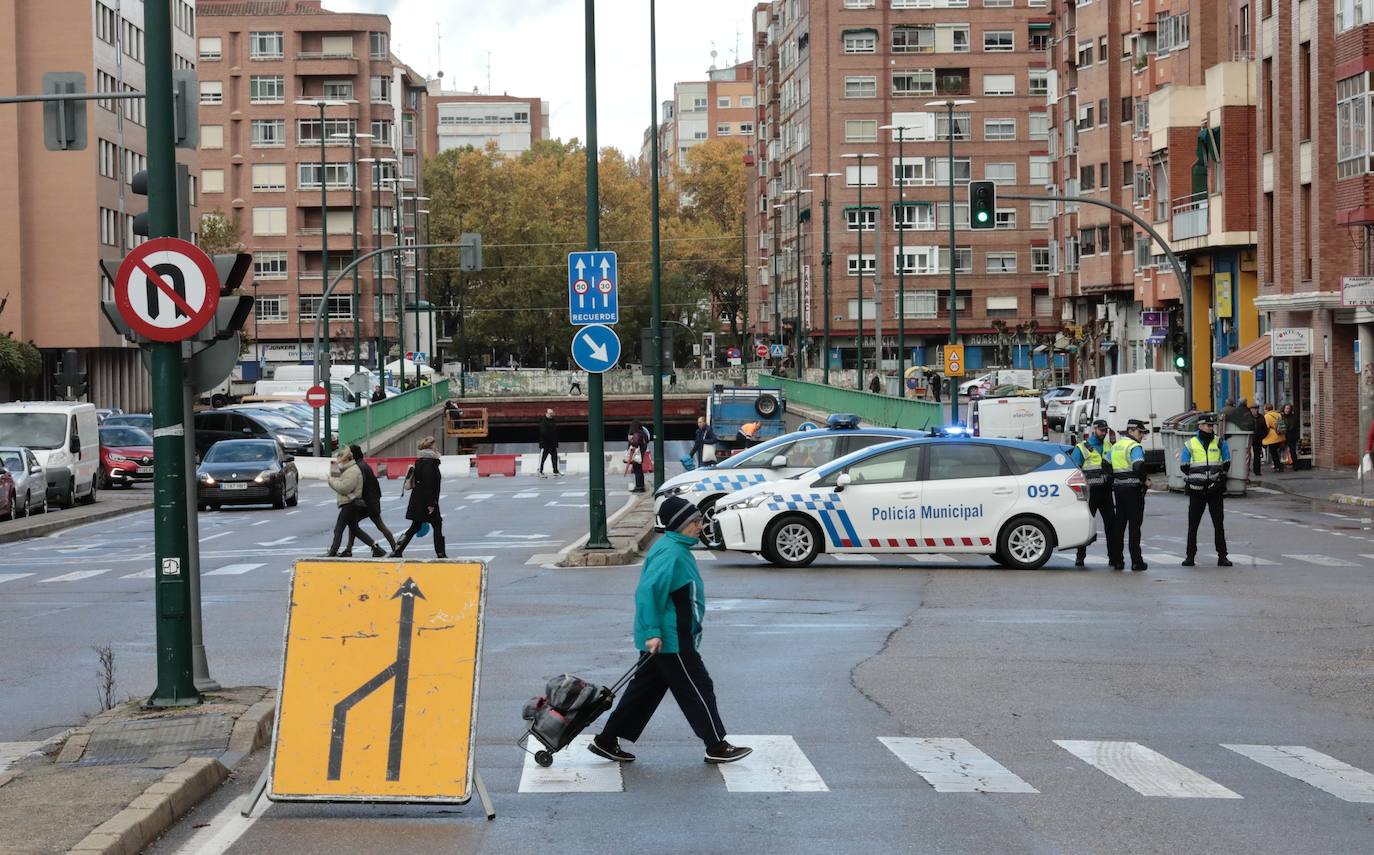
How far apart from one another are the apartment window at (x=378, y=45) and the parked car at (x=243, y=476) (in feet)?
Answer: 265

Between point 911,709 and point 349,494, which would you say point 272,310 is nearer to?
point 349,494

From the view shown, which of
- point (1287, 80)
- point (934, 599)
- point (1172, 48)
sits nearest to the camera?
point (934, 599)

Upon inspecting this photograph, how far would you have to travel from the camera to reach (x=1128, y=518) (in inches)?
968

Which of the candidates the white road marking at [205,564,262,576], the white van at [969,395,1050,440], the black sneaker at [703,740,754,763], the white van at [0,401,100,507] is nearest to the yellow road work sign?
the black sneaker at [703,740,754,763]

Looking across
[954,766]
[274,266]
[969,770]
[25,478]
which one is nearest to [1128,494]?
[954,766]

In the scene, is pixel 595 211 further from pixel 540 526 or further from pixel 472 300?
pixel 472 300

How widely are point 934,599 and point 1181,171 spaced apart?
158ft

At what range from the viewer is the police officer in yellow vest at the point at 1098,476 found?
24.8 m

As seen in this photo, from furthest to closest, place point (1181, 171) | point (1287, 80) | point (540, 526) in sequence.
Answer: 1. point (1181, 171)
2. point (1287, 80)
3. point (540, 526)

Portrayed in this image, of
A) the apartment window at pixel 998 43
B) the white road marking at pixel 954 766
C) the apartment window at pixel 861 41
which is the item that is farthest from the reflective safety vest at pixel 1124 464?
the apartment window at pixel 998 43

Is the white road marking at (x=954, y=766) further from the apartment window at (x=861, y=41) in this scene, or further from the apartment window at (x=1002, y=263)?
the apartment window at (x=861, y=41)

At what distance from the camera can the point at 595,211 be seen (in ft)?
84.8

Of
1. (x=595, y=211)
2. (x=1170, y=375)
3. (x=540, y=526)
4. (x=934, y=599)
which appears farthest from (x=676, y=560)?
(x=1170, y=375)

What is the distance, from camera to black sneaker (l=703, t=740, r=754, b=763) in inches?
416
